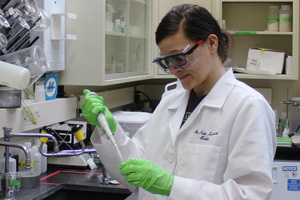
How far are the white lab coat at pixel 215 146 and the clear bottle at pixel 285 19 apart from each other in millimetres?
2221

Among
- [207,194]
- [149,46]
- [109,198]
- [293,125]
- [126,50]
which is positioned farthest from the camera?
[293,125]

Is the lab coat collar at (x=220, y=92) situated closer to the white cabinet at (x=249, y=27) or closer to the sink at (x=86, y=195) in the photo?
the sink at (x=86, y=195)

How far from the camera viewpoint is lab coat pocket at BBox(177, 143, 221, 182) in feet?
4.56

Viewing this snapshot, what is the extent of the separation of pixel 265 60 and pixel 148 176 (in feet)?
8.35

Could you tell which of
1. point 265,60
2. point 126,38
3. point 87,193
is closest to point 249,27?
point 265,60

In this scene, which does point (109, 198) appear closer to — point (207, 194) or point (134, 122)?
point (134, 122)

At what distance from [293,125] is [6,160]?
2.66 m

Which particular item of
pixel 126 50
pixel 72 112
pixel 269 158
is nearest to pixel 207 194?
pixel 269 158

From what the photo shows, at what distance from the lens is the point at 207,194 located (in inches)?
51.4

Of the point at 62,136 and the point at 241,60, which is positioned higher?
the point at 241,60

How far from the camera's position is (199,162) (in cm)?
141

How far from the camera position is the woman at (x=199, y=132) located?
1300 mm

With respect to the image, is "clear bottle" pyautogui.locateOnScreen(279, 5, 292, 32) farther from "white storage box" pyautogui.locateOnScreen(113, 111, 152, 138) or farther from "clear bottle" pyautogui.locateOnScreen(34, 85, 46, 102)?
"clear bottle" pyautogui.locateOnScreen(34, 85, 46, 102)

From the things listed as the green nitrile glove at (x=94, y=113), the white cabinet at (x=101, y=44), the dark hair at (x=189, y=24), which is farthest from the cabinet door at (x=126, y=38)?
the dark hair at (x=189, y=24)
